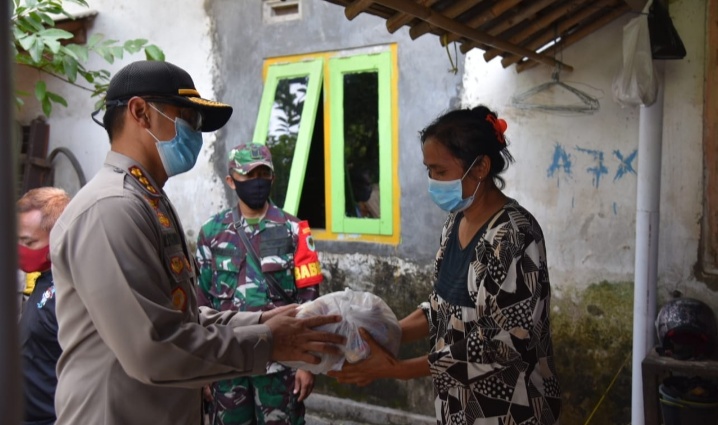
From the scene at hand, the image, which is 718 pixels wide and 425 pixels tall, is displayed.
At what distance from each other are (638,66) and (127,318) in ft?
10.1

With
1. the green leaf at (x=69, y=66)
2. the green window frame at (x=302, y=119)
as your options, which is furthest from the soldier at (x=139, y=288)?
the green window frame at (x=302, y=119)

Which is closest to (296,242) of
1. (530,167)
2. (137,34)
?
(530,167)

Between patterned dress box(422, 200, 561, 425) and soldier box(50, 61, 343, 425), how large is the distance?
62cm

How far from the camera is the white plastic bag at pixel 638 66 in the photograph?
3709mm

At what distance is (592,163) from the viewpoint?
444cm

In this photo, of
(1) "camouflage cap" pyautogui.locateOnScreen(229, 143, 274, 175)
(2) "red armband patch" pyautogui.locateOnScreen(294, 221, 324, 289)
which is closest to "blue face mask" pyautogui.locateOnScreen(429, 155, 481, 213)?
(2) "red armband patch" pyautogui.locateOnScreen(294, 221, 324, 289)

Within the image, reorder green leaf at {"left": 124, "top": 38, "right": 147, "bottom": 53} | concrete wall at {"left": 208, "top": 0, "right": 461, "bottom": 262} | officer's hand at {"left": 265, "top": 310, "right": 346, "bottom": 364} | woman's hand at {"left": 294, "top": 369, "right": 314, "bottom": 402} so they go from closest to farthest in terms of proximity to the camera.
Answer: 1. officer's hand at {"left": 265, "top": 310, "right": 346, "bottom": 364}
2. woman's hand at {"left": 294, "top": 369, "right": 314, "bottom": 402}
3. green leaf at {"left": 124, "top": 38, "right": 147, "bottom": 53}
4. concrete wall at {"left": 208, "top": 0, "right": 461, "bottom": 262}

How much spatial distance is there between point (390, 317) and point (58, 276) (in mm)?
1267

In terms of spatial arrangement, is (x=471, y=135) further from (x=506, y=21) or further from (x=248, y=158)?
(x=248, y=158)

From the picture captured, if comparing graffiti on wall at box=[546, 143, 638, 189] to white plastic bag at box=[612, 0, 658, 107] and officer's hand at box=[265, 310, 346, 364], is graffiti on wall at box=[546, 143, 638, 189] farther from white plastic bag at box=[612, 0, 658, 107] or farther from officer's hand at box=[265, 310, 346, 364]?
officer's hand at box=[265, 310, 346, 364]

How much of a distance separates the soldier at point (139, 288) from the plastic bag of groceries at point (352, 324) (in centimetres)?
31

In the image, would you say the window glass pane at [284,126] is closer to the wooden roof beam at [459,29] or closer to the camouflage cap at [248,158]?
the camouflage cap at [248,158]

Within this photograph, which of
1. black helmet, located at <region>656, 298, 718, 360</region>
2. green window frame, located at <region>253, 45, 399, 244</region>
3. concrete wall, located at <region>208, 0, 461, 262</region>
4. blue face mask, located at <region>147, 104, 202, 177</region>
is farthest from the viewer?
green window frame, located at <region>253, 45, 399, 244</region>

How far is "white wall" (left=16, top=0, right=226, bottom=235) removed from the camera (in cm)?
625
